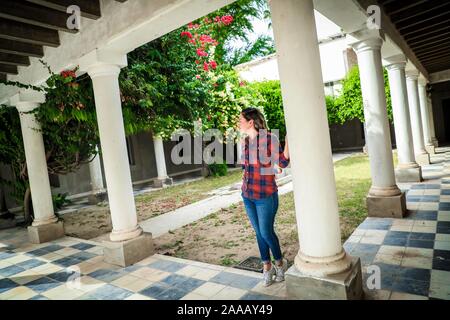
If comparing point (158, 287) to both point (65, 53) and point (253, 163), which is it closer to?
point (253, 163)

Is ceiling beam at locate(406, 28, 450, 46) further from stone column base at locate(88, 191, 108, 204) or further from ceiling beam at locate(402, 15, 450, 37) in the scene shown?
stone column base at locate(88, 191, 108, 204)

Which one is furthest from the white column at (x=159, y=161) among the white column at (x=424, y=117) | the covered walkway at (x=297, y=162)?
the white column at (x=424, y=117)

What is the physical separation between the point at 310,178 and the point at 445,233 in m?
3.00

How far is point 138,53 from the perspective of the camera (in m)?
6.32

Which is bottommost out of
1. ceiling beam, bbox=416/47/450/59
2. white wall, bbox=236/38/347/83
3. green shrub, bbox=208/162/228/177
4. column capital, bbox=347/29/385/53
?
green shrub, bbox=208/162/228/177

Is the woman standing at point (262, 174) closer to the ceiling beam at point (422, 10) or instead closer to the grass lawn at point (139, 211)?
the ceiling beam at point (422, 10)

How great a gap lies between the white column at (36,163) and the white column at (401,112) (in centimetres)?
840

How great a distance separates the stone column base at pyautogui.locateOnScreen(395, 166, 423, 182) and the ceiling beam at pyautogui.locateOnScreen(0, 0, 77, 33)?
836cm

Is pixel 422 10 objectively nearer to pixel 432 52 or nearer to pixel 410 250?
pixel 410 250

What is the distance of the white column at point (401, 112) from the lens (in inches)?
295

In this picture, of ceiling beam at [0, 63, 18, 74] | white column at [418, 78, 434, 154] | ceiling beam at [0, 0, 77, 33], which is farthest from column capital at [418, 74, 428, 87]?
ceiling beam at [0, 63, 18, 74]

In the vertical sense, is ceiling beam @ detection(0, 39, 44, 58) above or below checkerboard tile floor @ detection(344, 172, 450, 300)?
above

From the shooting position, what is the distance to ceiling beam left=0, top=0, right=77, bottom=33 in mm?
3844
